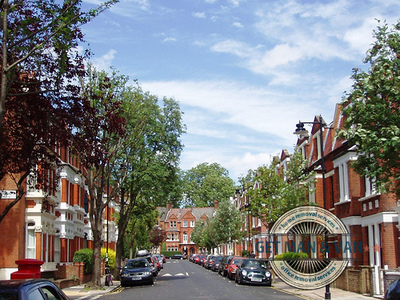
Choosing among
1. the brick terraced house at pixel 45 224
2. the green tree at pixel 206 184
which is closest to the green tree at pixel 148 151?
the brick terraced house at pixel 45 224

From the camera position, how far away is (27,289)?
657 cm

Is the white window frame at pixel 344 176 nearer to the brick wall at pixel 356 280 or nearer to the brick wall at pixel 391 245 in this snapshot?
the brick wall at pixel 391 245

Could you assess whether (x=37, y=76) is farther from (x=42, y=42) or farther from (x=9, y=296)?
(x=9, y=296)

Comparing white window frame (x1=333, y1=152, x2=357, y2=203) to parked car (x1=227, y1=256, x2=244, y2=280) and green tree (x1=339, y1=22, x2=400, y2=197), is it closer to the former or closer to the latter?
parked car (x1=227, y1=256, x2=244, y2=280)

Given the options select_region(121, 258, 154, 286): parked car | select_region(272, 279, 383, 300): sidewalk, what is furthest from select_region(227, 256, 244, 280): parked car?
select_region(272, 279, 383, 300): sidewalk

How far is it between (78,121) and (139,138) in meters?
17.0

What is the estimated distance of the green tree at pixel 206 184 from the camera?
115438 mm

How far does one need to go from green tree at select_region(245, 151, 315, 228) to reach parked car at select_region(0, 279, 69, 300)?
2545 cm

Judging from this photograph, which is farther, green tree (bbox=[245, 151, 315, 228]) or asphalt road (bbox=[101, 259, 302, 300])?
green tree (bbox=[245, 151, 315, 228])

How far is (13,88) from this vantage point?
15602 mm

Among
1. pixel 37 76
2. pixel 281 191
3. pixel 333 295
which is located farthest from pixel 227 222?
pixel 37 76

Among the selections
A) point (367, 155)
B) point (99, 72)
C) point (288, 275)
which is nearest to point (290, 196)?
point (288, 275)

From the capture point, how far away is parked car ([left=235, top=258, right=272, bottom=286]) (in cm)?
2905

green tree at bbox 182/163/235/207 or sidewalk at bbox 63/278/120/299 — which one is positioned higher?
green tree at bbox 182/163/235/207
